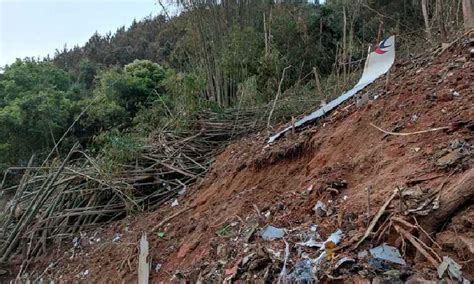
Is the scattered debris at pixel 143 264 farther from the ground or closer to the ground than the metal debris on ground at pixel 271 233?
closer to the ground

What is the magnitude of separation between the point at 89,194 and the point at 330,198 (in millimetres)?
3234

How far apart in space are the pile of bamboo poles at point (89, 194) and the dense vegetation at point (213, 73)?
16.2 inches

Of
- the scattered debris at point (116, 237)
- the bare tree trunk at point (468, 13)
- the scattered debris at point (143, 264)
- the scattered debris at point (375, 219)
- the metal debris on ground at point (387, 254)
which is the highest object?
the bare tree trunk at point (468, 13)

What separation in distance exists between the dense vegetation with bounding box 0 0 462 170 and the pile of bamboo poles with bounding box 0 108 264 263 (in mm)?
412

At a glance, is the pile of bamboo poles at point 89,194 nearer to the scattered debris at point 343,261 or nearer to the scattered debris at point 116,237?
the scattered debris at point 116,237

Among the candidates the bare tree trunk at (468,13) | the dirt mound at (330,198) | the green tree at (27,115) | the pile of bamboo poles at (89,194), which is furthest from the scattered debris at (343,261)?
the green tree at (27,115)

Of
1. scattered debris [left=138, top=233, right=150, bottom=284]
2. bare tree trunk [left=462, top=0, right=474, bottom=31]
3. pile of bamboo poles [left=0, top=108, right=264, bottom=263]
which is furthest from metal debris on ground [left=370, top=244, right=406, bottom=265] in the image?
pile of bamboo poles [left=0, top=108, right=264, bottom=263]

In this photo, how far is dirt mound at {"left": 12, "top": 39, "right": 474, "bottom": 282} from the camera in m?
1.87

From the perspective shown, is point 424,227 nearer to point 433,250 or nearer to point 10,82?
point 433,250

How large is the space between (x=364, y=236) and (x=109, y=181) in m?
3.30

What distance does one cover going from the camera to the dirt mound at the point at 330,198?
1.87m

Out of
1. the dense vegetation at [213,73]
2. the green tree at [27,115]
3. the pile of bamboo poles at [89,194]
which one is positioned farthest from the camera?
the green tree at [27,115]

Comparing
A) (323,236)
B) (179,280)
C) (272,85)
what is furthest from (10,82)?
(323,236)

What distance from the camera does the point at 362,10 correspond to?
26.3 feet
